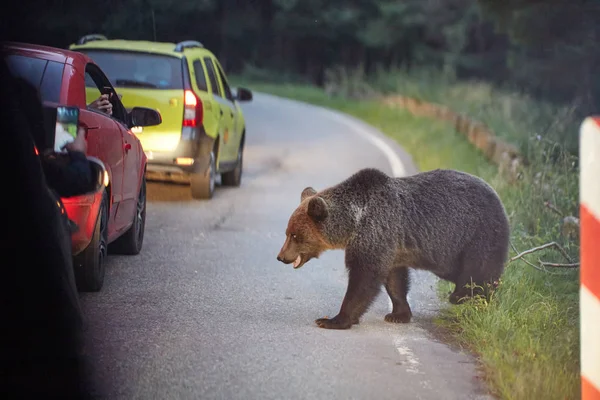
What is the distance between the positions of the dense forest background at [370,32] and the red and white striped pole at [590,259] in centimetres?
1292

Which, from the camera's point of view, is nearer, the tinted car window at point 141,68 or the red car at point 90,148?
the red car at point 90,148

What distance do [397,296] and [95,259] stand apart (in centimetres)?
225

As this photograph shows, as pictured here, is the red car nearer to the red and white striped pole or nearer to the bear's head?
the bear's head

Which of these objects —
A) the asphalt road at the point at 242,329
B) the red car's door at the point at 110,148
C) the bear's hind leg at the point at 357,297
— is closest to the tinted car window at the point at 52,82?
the red car's door at the point at 110,148

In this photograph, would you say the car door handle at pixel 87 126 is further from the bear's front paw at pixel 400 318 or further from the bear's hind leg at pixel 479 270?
the bear's hind leg at pixel 479 270

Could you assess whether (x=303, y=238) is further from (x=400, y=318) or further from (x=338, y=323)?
(x=400, y=318)

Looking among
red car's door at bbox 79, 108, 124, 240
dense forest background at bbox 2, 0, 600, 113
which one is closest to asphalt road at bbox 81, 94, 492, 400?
red car's door at bbox 79, 108, 124, 240

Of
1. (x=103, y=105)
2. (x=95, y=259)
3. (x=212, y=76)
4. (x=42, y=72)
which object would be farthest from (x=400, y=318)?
(x=212, y=76)

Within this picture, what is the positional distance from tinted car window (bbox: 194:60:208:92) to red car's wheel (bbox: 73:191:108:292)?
640 centimetres

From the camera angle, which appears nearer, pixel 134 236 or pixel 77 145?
pixel 77 145

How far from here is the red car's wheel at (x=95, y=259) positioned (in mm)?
8797

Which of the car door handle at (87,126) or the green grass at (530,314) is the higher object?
the car door handle at (87,126)

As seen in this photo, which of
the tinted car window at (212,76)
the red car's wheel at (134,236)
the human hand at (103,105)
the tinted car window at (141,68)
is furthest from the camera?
the tinted car window at (212,76)

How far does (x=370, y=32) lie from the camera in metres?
56.5
